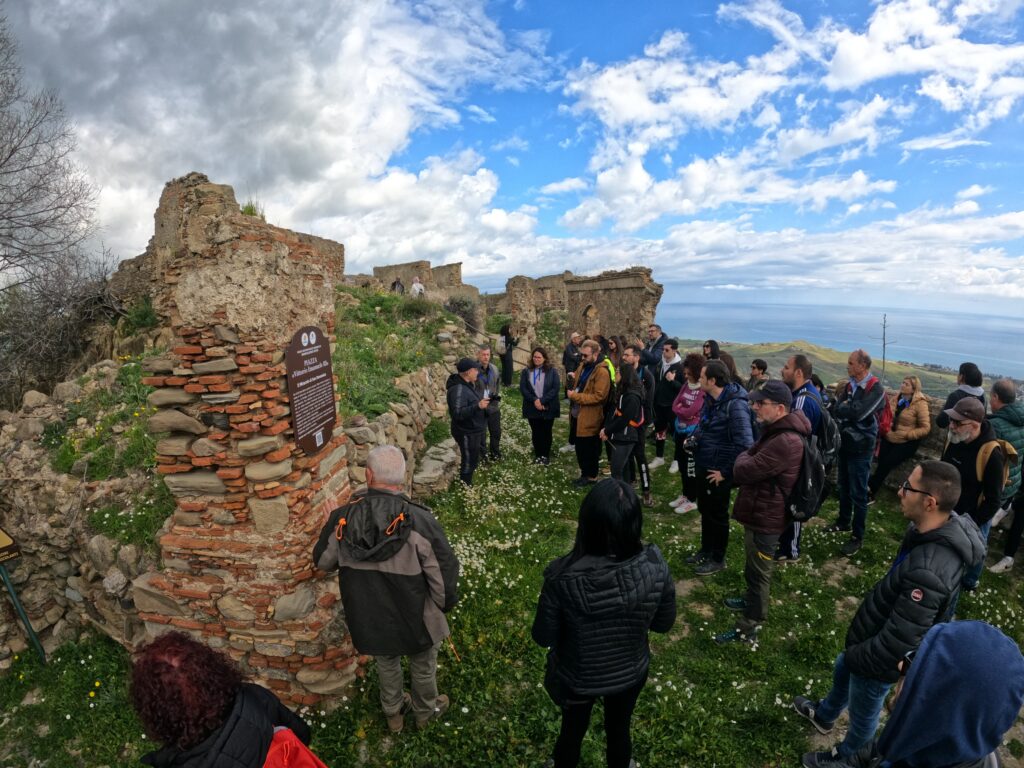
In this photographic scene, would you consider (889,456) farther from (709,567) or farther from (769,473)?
(769,473)

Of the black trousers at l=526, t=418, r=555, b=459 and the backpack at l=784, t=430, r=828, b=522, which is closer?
the backpack at l=784, t=430, r=828, b=522

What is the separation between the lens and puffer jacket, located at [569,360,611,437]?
765cm

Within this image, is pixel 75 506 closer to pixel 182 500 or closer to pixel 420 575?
pixel 182 500

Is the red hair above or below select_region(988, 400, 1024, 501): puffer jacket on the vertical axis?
below

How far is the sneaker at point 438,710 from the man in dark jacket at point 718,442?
3321 mm

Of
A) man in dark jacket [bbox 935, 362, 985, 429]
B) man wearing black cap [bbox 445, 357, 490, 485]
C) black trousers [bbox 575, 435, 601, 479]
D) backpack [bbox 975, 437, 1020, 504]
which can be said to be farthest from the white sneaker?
man wearing black cap [bbox 445, 357, 490, 485]

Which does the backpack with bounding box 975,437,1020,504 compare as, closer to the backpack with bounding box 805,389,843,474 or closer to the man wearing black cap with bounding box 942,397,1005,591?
the man wearing black cap with bounding box 942,397,1005,591

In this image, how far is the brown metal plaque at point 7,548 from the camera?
16.5ft

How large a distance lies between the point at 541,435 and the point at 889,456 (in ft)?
18.4

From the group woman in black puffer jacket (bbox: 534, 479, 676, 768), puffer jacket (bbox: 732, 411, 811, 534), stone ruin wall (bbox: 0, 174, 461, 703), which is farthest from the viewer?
puffer jacket (bbox: 732, 411, 811, 534)

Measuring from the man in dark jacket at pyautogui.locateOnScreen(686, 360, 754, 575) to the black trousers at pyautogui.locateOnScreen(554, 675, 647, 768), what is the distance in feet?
9.77

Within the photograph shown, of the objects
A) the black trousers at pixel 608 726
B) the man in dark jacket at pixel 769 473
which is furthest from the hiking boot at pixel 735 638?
the black trousers at pixel 608 726

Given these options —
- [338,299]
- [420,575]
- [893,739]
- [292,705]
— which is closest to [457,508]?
[292,705]

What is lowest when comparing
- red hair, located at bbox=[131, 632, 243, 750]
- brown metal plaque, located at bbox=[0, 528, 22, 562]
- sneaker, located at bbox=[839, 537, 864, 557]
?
sneaker, located at bbox=[839, 537, 864, 557]
